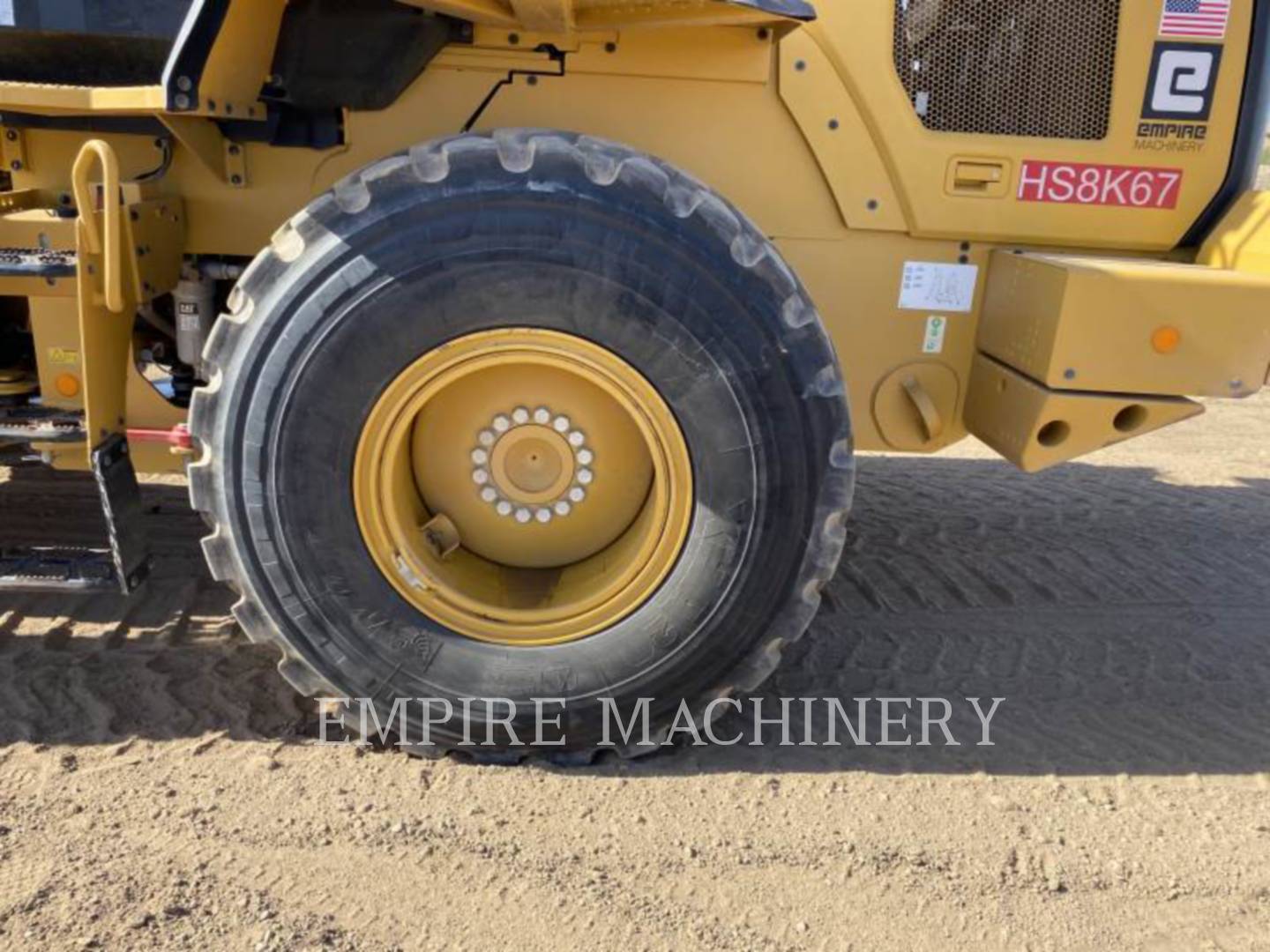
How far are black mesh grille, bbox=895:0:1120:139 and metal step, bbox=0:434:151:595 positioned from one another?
2425 mm

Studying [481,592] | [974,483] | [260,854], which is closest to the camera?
[260,854]

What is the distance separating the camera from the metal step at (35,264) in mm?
2594

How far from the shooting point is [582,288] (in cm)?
239

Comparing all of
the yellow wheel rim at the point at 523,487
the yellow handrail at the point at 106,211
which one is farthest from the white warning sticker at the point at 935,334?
the yellow handrail at the point at 106,211

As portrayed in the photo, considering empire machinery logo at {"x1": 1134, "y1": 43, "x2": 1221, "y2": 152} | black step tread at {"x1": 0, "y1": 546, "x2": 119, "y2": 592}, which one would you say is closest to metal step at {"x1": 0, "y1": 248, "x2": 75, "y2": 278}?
black step tread at {"x1": 0, "y1": 546, "x2": 119, "y2": 592}

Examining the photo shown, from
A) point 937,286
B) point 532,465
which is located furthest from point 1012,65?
point 532,465

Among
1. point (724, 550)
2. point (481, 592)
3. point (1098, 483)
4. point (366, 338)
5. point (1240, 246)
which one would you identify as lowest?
point (1098, 483)

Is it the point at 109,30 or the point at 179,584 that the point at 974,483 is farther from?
the point at 109,30

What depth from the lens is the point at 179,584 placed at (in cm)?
356

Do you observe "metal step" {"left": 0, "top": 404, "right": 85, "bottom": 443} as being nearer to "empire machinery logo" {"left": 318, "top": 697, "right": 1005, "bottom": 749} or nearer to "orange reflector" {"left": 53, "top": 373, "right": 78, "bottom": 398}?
"orange reflector" {"left": 53, "top": 373, "right": 78, "bottom": 398}

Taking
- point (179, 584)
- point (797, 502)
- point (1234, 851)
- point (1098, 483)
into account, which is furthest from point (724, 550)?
point (1098, 483)

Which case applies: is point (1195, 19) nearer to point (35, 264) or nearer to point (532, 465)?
point (532, 465)

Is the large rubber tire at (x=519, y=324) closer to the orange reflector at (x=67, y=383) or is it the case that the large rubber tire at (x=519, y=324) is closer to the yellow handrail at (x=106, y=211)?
the yellow handrail at (x=106, y=211)

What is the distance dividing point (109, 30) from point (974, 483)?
413 cm
